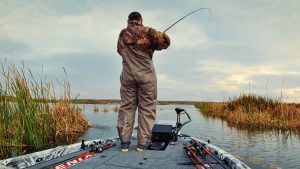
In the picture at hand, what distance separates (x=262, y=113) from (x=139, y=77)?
565 inches

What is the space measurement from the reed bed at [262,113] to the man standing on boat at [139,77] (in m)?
11.5

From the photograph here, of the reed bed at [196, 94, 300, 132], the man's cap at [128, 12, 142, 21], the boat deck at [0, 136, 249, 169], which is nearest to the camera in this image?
the boat deck at [0, 136, 249, 169]

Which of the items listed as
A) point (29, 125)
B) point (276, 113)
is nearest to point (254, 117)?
point (276, 113)

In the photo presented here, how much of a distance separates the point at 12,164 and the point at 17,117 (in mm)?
3529

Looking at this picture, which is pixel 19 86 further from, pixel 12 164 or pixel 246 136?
pixel 246 136

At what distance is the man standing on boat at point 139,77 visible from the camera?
6.20 m

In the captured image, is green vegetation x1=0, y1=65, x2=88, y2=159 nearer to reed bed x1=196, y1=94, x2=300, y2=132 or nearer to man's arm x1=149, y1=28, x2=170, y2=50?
man's arm x1=149, y1=28, x2=170, y2=50

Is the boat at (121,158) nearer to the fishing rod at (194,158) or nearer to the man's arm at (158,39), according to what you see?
the fishing rod at (194,158)

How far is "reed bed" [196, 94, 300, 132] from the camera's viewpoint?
17.1m

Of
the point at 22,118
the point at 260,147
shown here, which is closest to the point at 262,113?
the point at 260,147

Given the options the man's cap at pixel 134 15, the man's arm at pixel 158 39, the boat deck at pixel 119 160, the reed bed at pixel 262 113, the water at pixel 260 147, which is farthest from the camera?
the reed bed at pixel 262 113

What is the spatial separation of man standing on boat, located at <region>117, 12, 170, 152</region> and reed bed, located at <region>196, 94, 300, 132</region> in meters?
11.5

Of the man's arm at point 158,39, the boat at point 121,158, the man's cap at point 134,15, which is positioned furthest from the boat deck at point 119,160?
the man's cap at point 134,15

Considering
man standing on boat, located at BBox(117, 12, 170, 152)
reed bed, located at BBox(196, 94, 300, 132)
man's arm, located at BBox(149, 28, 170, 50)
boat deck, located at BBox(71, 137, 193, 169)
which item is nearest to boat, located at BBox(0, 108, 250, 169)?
boat deck, located at BBox(71, 137, 193, 169)
